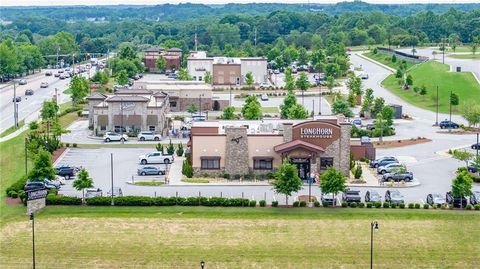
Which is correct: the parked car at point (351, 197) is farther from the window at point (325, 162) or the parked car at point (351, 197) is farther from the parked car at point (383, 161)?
the parked car at point (383, 161)

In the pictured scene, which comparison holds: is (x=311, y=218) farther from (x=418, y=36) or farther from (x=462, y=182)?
(x=418, y=36)

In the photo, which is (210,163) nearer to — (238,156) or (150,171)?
(238,156)

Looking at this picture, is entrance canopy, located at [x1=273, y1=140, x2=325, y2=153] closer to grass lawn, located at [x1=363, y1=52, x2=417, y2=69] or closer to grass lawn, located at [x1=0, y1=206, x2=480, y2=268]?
grass lawn, located at [x1=0, y1=206, x2=480, y2=268]

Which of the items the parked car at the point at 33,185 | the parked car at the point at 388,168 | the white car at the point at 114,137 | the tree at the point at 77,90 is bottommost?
the parked car at the point at 33,185

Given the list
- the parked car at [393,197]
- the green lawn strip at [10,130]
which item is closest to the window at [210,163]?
the parked car at [393,197]

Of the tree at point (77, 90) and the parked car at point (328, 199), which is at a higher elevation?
the tree at point (77, 90)

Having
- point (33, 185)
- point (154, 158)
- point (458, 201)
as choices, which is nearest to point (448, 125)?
point (154, 158)

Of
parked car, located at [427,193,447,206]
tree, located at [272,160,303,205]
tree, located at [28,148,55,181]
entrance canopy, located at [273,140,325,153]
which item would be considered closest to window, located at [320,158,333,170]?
entrance canopy, located at [273,140,325,153]
